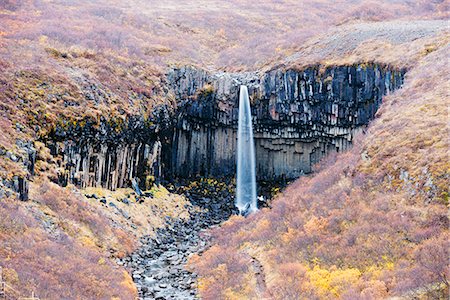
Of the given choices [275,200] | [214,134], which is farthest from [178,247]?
[214,134]

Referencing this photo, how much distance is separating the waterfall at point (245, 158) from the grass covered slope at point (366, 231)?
1388cm

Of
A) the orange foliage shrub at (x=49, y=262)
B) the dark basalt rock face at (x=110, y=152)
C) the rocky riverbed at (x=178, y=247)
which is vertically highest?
the dark basalt rock face at (x=110, y=152)

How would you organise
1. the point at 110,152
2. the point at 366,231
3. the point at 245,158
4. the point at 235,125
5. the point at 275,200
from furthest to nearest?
the point at 245,158, the point at 235,125, the point at 110,152, the point at 275,200, the point at 366,231

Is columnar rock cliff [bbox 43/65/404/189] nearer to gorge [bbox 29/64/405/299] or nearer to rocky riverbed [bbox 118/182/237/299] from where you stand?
gorge [bbox 29/64/405/299]

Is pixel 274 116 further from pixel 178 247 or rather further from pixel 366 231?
pixel 366 231

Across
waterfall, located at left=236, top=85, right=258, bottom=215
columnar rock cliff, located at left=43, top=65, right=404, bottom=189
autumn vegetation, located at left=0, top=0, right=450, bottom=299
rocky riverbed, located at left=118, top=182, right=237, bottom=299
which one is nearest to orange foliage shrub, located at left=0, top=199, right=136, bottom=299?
autumn vegetation, located at left=0, top=0, right=450, bottom=299

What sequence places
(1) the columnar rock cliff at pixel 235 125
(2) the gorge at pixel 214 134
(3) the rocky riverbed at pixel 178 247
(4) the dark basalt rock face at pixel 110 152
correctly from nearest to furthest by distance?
(3) the rocky riverbed at pixel 178 247
(4) the dark basalt rock face at pixel 110 152
(2) the gorge at pixel 214 134
(1) the columnar rock cliff at pixel 235 125

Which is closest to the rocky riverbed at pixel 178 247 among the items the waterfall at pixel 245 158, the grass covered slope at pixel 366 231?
the grass covered slope at pixel 366 231

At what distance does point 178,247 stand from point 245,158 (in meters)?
17.6

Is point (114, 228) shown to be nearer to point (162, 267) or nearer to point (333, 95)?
point (162, 267)

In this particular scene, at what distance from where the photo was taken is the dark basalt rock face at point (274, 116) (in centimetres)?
4088

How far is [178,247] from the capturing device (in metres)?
30.8

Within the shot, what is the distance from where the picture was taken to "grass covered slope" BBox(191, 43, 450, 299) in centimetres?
1736

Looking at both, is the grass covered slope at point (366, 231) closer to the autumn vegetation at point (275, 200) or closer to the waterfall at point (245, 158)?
the autumn vegetation at point (275, 200)
